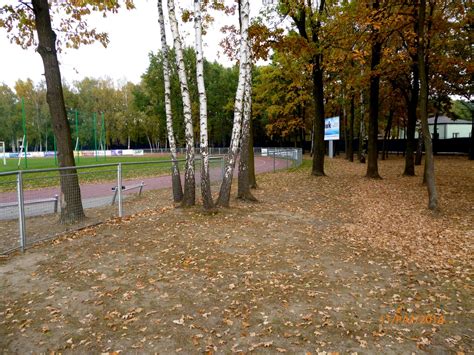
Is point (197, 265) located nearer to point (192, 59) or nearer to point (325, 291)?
point (325, 291)

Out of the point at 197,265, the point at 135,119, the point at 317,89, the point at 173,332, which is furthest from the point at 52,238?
the point at 135,119

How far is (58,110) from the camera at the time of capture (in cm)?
760

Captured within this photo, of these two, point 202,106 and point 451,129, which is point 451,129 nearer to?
point 451,129

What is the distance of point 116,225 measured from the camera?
24.9 ft

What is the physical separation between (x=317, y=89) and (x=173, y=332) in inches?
567

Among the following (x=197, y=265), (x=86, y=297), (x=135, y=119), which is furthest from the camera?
(x=135, y=119)

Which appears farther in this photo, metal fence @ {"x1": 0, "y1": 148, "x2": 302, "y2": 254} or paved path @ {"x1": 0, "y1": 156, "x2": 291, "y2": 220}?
paved path @ {"x1": 0, "y1": 156, "x2": 291, "y2": 220}

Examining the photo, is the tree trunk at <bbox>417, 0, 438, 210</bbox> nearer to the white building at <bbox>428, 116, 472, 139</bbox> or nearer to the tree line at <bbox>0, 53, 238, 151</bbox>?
the tree line at <bbox>0, 53, 238, 151</bbox>

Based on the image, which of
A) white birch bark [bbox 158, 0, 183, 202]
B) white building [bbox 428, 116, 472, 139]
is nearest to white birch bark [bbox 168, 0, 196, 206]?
white birch bark [bbox 158, 0, 183, 202]

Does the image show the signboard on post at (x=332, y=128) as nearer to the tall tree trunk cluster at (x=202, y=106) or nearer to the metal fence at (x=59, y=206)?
the metal fence at (x=59, y=206)

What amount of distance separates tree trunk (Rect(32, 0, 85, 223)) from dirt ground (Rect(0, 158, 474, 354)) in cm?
88

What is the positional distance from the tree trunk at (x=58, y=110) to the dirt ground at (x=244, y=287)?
0.88m

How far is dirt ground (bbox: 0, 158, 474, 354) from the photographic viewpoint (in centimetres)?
339

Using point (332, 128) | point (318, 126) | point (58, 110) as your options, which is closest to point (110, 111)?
point (332, 128)
